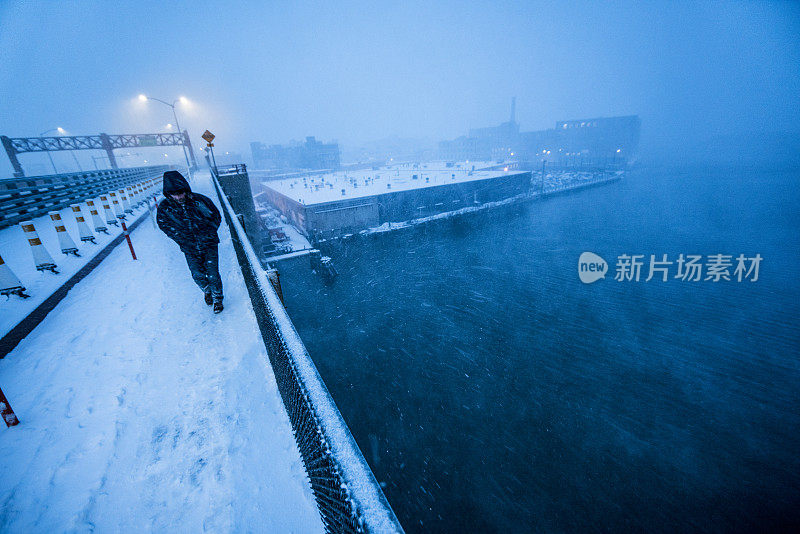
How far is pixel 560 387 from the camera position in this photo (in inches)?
513

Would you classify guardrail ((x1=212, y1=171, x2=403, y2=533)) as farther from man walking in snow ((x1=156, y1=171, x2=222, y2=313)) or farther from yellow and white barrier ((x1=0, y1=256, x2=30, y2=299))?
yellow and white barrier ((x1=0, y1=256, x2=30, y2=299))

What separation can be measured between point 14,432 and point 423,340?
49.8 ft

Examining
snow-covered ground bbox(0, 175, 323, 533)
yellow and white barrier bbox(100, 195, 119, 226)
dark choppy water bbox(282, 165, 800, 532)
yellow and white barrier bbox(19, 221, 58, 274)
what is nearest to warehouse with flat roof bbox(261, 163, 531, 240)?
dark choppy water bbox(282, 165, 800, 532)

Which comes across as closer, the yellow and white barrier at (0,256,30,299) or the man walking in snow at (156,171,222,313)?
the man walking in snow at (156,171,222,313)

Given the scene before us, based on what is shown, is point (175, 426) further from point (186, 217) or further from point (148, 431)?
point (186, 217)

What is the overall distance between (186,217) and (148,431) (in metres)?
2.69

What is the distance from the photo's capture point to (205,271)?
14.5 feet

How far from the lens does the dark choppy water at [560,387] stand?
9.06 meters

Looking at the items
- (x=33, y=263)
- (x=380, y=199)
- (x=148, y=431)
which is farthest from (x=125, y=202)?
(x=380, y=199)

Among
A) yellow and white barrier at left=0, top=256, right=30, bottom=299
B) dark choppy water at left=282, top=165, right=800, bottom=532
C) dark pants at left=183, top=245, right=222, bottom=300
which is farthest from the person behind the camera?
dark choppy water at left=282, top=165, right=800, bottom=532

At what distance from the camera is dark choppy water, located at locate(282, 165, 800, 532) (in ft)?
29.7

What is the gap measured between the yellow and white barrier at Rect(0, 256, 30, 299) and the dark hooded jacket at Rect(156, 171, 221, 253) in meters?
2.75

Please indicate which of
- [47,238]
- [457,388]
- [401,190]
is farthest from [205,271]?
[401,190]

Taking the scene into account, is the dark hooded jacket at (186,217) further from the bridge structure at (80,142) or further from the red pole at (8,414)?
the bridge structure at (80,142)
